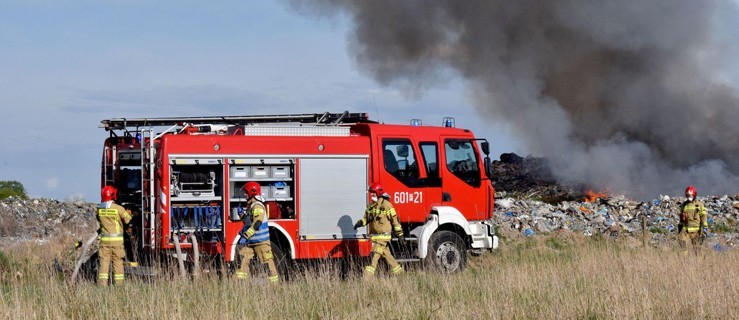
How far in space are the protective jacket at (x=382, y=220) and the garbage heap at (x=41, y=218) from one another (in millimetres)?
11588

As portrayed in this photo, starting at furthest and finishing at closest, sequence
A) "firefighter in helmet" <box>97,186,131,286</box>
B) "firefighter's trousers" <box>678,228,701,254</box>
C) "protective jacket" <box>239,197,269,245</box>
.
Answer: "firefighter's trousers" <box>678,228,701,254</box>, "firefighter in helmet" <box>97,186,131,286</box>, "protective jacket" <box>239,197,269,245</box>

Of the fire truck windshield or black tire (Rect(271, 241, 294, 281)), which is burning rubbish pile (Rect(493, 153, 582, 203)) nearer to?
the fire truck windshield

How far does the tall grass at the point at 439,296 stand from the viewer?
898 cm

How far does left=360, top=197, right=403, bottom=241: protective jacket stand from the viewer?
1334cm

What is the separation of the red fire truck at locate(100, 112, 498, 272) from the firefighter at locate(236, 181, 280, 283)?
0.59 meters

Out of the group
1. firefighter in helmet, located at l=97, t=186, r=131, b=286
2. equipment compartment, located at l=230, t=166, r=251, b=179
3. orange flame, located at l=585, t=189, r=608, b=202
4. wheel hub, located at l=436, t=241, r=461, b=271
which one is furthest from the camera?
orange flame, located at l=585, t=189, r=608, b=202

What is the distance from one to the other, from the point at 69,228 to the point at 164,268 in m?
13.3

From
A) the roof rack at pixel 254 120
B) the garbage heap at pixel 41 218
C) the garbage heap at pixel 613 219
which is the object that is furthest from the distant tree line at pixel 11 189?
the roof rack at pixel 254 120

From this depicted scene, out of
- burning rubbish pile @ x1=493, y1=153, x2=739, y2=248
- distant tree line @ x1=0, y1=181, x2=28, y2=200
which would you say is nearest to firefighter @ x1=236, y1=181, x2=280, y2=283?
burning rubbish pile @ x1=493, y1=153, x2=739, y2=248

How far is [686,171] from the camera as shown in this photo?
40.0 metres

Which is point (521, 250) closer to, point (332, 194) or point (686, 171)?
point (332, 194)

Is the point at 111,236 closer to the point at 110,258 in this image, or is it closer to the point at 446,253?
the point at 110,258

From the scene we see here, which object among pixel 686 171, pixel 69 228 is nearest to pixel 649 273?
pixel 69 228

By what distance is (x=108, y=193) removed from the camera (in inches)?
502
